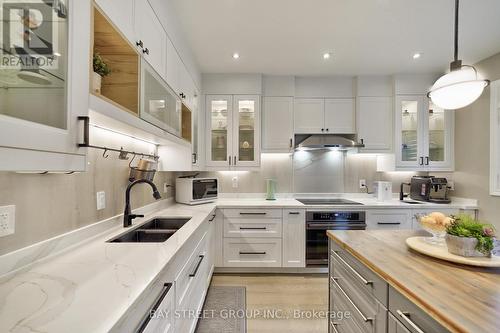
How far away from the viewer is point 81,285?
806 mm

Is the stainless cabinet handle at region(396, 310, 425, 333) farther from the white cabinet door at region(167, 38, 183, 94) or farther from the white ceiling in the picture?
the white ceiling

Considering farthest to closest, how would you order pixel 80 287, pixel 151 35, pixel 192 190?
pixel 192 190
pixel 151 35
pixel 80 287

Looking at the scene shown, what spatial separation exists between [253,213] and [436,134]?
2.81 meters

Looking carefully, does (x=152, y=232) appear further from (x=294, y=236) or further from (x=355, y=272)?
(x=294, y=236)

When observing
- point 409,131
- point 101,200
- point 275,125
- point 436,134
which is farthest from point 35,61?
point 436,134

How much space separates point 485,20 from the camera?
6.70 ft

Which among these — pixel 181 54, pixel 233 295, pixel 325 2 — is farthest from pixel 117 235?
pixel 325 2

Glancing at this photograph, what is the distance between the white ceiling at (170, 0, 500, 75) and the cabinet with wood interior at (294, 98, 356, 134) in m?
0.43

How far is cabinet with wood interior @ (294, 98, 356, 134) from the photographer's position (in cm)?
324

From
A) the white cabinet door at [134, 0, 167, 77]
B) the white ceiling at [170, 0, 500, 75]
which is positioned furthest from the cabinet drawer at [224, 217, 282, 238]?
the white ceiling at [170, 0, 500, 75]

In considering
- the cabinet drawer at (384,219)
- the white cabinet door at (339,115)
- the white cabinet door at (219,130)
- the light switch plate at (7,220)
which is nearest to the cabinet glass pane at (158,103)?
the light switch plate at (7,220)

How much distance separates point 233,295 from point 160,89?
2112 mm

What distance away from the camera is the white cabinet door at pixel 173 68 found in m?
1.80

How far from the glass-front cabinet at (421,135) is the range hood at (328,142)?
0.63 metres
